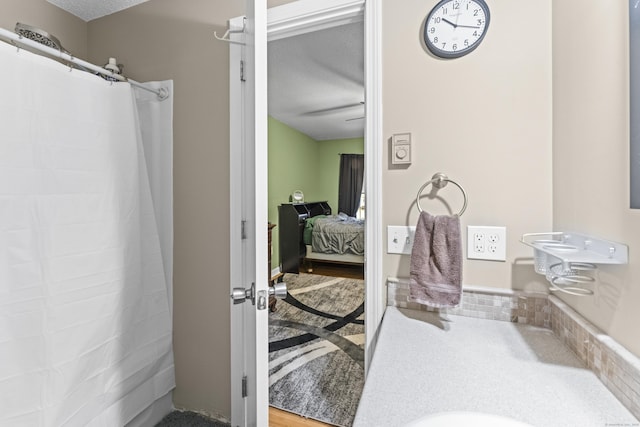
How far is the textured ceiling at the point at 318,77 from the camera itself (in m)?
2.17

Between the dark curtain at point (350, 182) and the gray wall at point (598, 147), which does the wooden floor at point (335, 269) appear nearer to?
the dark curtain at point (350, 182)

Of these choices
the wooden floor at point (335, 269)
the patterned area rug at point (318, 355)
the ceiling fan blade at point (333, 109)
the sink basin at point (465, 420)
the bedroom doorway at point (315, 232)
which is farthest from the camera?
the wooden floor at point (335, 269)

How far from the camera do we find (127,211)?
133 cm

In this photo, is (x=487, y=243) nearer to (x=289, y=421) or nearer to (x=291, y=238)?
(x=289, y=421)

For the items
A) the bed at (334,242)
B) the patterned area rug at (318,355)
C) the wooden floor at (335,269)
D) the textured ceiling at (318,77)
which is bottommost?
the patterned area rug at (318,355)

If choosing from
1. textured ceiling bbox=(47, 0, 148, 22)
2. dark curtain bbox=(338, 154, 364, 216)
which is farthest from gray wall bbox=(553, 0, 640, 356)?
dark curtain bbox=(338, 154, 364, 216)

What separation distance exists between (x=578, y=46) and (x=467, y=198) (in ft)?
1.64

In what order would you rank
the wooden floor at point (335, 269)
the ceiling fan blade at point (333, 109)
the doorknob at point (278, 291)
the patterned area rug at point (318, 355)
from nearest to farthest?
the doorknob at point (278, 291) < the patterned area rug at point (318, 355) < the ceiling fan blade at point (333, 109) < the wooden floor at point (335, 269)

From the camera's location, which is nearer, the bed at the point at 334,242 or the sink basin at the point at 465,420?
the sink basin at the point at 465,420

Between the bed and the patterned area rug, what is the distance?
954 millimetres

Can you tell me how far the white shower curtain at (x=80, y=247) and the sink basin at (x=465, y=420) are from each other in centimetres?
135

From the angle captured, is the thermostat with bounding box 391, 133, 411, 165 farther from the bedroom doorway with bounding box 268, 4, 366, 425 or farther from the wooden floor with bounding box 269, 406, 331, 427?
the wooden floor with bounding box 269, 406, 331, 427

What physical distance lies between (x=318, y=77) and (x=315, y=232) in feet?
7.83

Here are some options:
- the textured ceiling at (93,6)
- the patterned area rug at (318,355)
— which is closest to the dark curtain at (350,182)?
the patterned area rug at (318,355)
